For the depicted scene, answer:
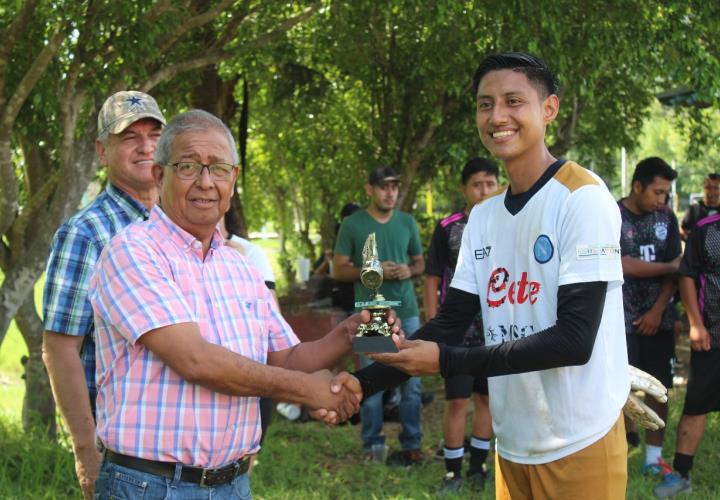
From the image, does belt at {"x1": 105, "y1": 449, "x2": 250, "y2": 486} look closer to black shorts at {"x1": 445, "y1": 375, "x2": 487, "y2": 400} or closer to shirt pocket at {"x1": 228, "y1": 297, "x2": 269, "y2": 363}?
shirt pocket at {"x1": 228, "y1": 297, "x2": 269, "y2": 363}

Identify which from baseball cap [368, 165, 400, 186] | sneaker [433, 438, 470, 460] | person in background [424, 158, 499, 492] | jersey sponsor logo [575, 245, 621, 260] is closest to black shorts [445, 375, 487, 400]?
person in background [424, 158, 499, 492]

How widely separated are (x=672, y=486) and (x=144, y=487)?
183 inches

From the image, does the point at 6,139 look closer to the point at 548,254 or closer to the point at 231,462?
the point at 231,462

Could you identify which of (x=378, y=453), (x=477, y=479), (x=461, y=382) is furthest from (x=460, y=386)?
(x=378, y=453)

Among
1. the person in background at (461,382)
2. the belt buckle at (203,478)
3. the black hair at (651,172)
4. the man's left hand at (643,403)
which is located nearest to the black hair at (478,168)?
the person in background at (461,382)

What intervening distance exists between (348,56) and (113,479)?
31.7 feet

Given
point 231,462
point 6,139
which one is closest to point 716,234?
point 231,462

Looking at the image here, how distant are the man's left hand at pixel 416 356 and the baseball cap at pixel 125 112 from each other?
56.0 inches

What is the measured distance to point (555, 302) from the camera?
295 centimetres

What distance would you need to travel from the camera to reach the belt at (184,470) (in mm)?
2711

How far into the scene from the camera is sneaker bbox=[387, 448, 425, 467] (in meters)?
7.46

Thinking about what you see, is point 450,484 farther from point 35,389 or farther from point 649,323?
point 35,389

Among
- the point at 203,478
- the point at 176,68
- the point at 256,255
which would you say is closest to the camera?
the point at 203,478

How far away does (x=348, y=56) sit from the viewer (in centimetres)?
1180
